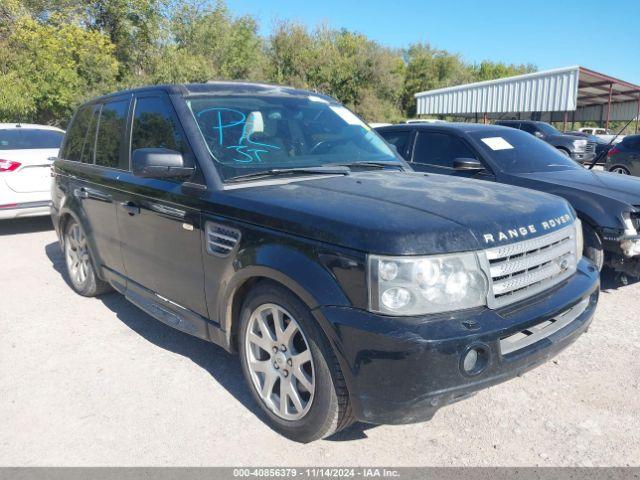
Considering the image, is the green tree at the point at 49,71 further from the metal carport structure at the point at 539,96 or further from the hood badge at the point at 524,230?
the metal carport structure at the point at 539,96

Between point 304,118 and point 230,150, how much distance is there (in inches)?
30.4

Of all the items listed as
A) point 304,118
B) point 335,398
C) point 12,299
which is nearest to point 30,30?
point 12,299

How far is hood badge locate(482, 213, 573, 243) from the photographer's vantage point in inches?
101

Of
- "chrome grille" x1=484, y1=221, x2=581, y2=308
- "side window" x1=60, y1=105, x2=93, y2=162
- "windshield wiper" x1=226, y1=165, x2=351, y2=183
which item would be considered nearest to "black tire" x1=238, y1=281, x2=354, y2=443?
"windshield wiper" x1=226, y1=165, x2=351, y2=183

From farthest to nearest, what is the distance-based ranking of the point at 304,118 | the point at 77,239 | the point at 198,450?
the point at 77,239 → the point at 304,118 → the point at 198,450

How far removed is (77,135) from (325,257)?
12.2ft

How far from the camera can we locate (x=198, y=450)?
2898mm

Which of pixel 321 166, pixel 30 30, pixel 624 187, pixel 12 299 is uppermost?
pixel 30 30

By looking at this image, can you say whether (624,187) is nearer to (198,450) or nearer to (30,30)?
(198,450)

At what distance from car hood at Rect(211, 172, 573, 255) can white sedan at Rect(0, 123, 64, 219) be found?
20.1 feet

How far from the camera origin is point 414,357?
230cm

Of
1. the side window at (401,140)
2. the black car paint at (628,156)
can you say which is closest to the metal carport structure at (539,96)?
the black car paint at (628,156)

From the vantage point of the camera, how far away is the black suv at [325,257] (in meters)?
2.39

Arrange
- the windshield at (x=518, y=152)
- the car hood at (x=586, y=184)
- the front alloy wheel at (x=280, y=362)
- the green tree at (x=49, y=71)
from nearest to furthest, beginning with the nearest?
the front alloy wheel at (x=280, y=362)
the car hood at (x=586, y=184)
the windshield at (x=518, y=152)
the green tree at (x=49, y=71)
